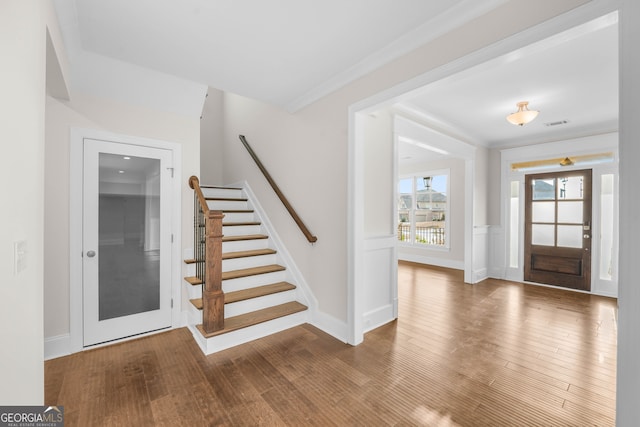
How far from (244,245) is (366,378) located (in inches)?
89.3

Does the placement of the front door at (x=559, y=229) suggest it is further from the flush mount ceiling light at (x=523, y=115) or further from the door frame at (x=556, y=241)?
the flush mount ceiling light at (x=523, y=115)

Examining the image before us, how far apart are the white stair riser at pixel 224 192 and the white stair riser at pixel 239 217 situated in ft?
1.78

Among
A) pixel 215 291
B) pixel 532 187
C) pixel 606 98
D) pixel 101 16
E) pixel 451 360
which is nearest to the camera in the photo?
pixel 101 16

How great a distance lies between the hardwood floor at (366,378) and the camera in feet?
5.78

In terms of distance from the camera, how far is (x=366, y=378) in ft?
7.07

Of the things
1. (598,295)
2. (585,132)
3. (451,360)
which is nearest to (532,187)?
(585,132)

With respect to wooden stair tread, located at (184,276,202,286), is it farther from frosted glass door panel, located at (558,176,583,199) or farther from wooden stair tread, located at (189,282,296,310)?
frosted glass door panel, located at (558,176,583,199)

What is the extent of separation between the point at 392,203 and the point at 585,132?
12.6 ft

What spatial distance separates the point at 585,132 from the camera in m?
4.48

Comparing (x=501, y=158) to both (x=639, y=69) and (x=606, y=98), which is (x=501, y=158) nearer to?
(x=606, y=98)

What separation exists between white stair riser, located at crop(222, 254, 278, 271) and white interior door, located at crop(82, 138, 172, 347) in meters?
0.62

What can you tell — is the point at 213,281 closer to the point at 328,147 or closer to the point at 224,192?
the point at 328,147

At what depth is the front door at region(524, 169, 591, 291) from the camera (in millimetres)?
4566

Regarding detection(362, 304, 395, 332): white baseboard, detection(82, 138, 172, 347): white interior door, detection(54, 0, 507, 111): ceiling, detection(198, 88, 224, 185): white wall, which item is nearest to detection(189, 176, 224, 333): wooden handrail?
detection(82, 138, 172, 347): white interior door
